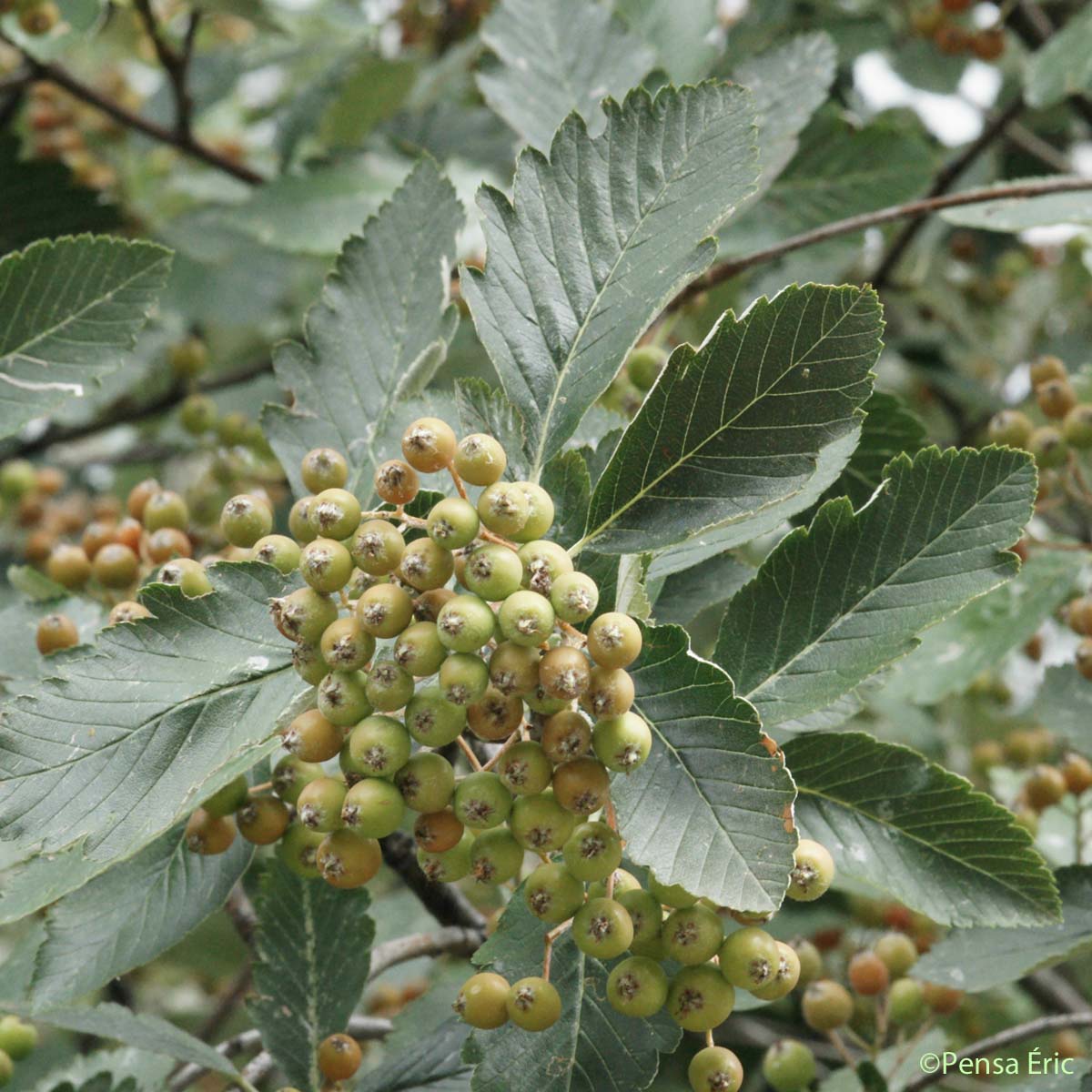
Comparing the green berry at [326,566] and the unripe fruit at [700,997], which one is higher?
the green berry at [326,566]

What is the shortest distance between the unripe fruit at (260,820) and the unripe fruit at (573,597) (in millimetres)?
626

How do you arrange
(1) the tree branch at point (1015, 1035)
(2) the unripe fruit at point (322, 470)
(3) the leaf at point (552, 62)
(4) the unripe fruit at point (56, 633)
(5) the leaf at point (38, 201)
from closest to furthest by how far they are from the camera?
(2) the unripe fruit at point (322, 470) < (4) the unripe fruit at point (56, 633) < (1) the tree branch at point (1015, 1035) < (3) the leaf at point (552, 62) < (5) the leaf at point (38, 201)

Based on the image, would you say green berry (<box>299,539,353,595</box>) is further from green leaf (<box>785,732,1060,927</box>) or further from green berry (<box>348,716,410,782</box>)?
green leaf (<box>785,732,1060,927</box>)

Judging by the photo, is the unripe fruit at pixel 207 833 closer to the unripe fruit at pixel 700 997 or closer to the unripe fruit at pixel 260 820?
the unripe fruit at pixel 260 820

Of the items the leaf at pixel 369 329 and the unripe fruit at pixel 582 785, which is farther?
the leaf at pixel 369 329

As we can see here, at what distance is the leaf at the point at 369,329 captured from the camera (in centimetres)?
176

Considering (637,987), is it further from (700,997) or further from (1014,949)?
(1014,949)

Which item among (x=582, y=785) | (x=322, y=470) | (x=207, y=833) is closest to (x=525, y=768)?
(x=582, y=785)

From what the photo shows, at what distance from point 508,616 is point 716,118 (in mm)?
709

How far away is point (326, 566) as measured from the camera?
1.28 meters

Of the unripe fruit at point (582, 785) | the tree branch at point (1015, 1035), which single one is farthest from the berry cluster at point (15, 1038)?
the tree branch at point (1015, 1035)

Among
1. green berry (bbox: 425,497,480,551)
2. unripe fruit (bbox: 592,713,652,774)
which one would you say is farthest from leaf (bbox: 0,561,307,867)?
unripe fruit (bbox: 592,713,652,774)

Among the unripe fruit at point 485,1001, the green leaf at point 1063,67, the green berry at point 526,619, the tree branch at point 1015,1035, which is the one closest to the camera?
the green berry at point 526,619

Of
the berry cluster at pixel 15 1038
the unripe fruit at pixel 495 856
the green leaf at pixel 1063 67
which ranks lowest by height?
the berry cluster at pixel 15 1038
